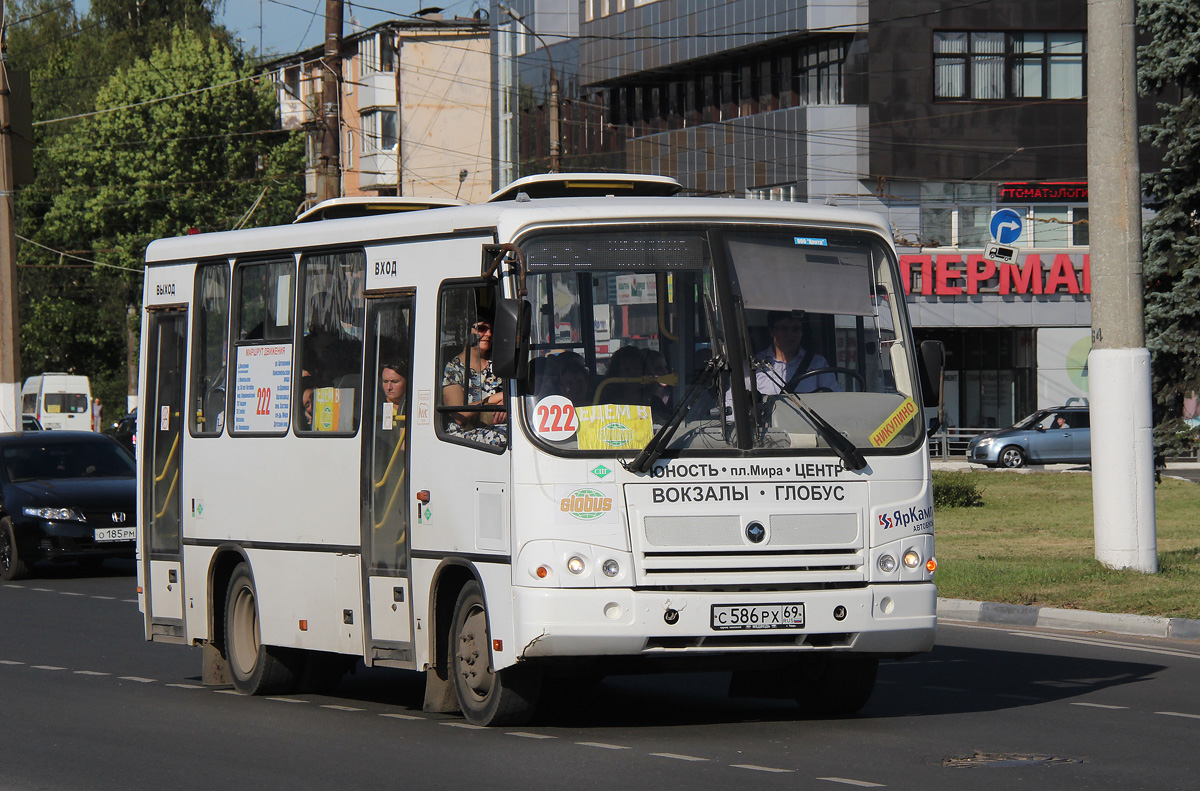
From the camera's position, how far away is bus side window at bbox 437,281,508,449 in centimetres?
984

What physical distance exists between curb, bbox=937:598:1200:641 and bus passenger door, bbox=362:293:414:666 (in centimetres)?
670

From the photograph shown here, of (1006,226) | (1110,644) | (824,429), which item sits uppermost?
(1006,226)

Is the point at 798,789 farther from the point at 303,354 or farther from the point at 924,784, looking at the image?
the point at 303,354

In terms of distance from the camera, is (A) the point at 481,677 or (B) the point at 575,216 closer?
(B) the point at 575,216

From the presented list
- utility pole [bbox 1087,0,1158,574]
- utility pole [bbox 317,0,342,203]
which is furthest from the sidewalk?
utility pole [bbox 317,0,342,203]

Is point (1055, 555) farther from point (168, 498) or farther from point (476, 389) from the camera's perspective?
point (476, 389)

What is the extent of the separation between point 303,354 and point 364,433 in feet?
3.23

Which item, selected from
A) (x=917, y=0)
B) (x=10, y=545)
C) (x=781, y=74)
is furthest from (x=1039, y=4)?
(x=10, y=545)

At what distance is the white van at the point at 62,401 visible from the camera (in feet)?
225

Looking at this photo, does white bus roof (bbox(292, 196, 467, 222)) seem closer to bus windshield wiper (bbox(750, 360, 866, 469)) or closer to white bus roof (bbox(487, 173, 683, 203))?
white bus roof (bbox(487, 173, 683, 203))

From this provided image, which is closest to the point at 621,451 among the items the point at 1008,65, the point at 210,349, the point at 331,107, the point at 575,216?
the point at 575,216

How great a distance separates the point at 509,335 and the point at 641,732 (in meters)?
2.24

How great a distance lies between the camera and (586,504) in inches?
373

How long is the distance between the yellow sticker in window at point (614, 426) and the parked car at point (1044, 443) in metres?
38.6
